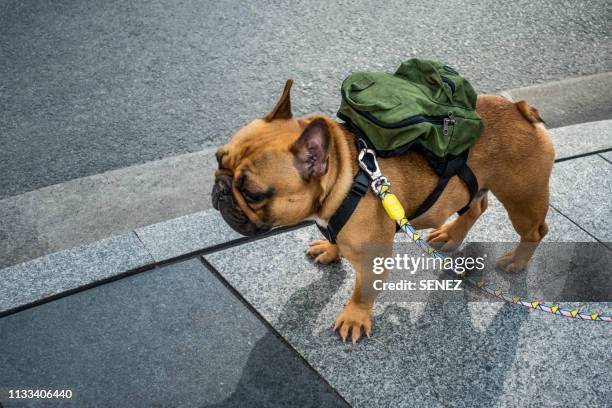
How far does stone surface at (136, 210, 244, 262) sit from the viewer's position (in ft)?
12.8

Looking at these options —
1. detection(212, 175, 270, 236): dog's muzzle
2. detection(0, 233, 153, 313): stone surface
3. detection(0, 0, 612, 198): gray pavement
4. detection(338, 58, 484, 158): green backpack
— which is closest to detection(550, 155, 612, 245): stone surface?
detection(0, 0, 612, 198): gray pavement

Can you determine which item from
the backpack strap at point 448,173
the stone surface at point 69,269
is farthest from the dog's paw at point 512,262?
Answer: the stone surface at point 69,269

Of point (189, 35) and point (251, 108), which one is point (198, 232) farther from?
point (189, 35)

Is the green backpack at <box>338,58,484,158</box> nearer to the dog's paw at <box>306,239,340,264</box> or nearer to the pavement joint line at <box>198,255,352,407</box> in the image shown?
the dog's paw at <box>306,239,340,264</box>

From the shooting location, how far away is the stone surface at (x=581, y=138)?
4.76 m

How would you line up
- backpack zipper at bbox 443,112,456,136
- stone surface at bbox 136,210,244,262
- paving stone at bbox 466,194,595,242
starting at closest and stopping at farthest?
backpack zipper at bbox 443,112,456,136 < stone surface at bbox 136,210,244,262 < paving stone at bbox 466,194,595,242

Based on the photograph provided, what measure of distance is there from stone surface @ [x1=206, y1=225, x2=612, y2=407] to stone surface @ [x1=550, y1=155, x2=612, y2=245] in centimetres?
76

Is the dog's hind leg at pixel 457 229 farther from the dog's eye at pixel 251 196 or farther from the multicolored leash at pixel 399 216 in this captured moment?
the dog's eye at pixel 251 196

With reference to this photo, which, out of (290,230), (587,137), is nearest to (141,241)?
(290,230)

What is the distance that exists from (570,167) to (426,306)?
1.86 m

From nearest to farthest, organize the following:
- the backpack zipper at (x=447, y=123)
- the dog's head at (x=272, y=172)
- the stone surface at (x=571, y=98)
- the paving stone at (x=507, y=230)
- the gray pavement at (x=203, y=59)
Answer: the dog's head at (x=272, y=172) → the backpack zipper at (x=447, y=123) → the paving stone at (x=507, y=230) → the gray pavement at (x=203, y=59) → the stone surface at (x=571, y=98)

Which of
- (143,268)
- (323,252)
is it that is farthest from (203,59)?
(323,252)

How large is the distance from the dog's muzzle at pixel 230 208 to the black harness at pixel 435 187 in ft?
1.17

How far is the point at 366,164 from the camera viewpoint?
2.96m
